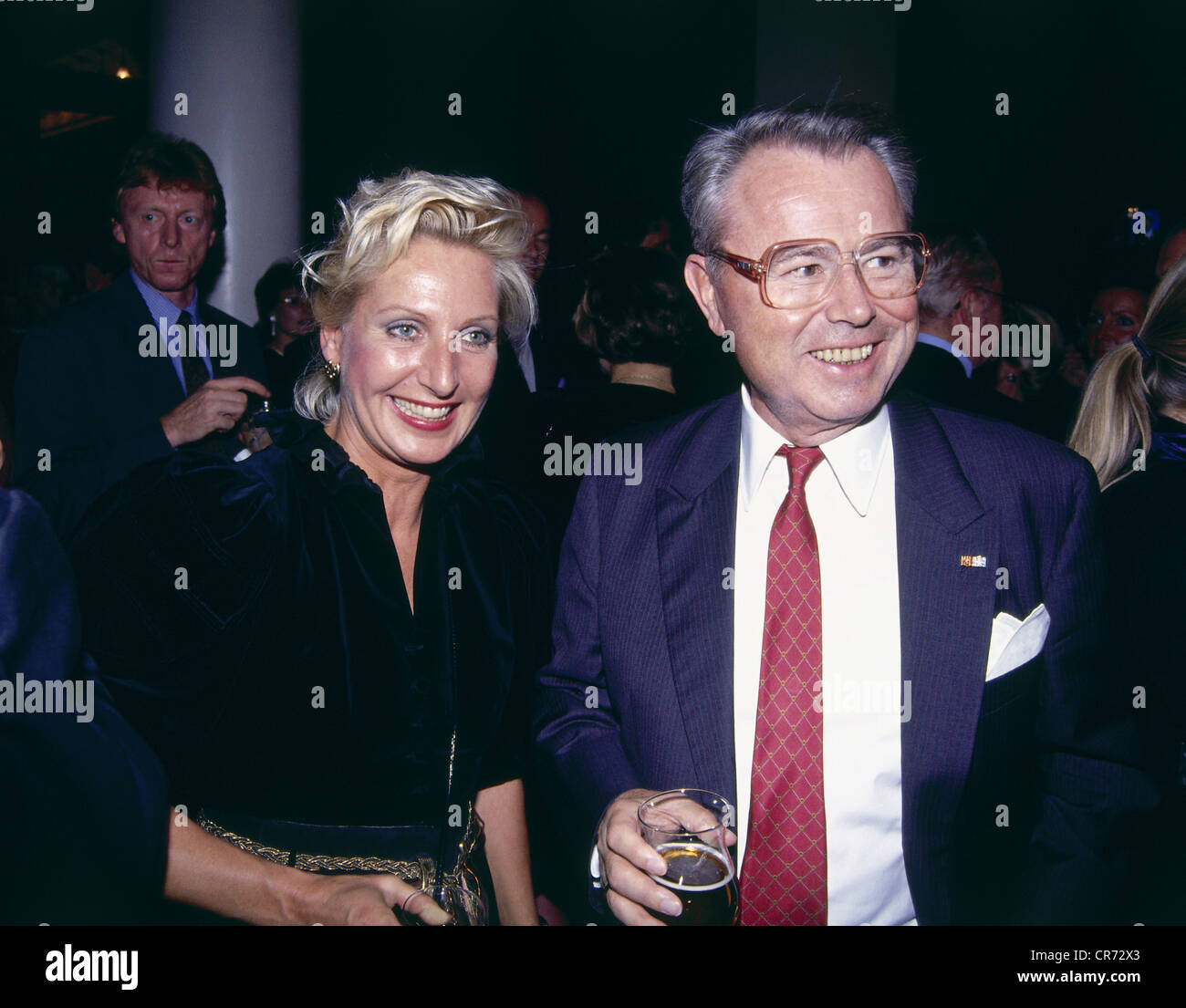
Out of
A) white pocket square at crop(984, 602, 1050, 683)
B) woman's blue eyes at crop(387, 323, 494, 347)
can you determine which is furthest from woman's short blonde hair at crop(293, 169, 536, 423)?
white pocket square at crop(984, 602, 1050, 683)

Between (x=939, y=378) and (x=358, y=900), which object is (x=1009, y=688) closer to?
(x=358, y=900)

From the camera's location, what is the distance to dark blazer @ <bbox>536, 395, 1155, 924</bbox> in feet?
5.06

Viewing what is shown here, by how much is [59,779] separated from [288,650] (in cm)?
44

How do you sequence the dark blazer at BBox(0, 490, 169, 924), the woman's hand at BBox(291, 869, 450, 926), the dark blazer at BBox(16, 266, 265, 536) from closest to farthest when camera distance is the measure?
the dark blazer at BBox(0, 490, 169, 924)
the woman's hand at BBox(291, 869, 450, 926)
the dark blazer at BBox(16, 266, 265, 536)

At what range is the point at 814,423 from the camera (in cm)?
169

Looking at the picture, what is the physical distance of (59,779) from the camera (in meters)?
1.37

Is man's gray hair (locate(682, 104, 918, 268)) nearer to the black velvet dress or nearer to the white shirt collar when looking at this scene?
the white shirt collar

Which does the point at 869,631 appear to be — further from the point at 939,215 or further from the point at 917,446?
the point at 939,215

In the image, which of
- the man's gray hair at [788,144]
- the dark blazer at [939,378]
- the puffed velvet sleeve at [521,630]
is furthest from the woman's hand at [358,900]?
the dark blazer at [939,378]

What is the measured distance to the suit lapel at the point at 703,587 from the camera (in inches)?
63.4

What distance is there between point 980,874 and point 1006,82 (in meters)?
6.30

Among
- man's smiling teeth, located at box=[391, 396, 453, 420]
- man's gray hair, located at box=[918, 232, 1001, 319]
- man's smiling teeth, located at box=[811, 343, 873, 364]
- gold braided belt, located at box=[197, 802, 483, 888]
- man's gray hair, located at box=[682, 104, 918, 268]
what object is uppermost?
man's gray hair, located at box=[918, 232, 1001, 319]

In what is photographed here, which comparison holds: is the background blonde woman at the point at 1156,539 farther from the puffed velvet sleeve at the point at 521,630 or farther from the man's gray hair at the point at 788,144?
the puffed velvet sleeve at the point at 521,630

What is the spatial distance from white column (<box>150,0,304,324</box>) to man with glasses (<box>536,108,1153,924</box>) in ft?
8.52
